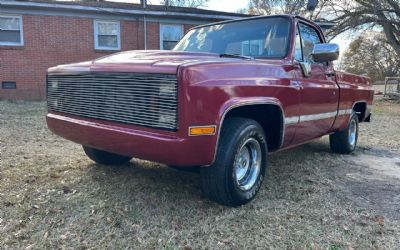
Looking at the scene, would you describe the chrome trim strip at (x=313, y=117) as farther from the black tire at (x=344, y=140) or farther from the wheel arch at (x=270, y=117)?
the black tire at (x=344, y=140)

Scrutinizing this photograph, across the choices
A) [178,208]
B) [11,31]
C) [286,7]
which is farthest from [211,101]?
[286,7]

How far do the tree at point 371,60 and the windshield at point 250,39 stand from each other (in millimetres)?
31836

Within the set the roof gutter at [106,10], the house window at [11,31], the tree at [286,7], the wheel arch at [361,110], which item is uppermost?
the tree at [286,7]

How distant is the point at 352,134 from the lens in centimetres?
619

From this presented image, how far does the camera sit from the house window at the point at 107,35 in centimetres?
1486

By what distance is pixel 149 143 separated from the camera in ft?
9.16

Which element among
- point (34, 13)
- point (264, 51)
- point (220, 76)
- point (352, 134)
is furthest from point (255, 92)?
point (34, 13)

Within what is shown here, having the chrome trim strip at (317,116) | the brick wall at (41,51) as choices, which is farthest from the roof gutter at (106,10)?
the chrome trim strip at (317,116)

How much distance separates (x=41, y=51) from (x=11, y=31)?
1261mm

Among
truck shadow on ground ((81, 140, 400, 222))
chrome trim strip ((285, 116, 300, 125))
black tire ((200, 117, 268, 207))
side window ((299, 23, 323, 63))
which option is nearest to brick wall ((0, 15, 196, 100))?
truck shadow on ground ((81, 140, 400, 222))

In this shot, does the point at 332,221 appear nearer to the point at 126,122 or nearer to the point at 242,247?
the point at 242,247

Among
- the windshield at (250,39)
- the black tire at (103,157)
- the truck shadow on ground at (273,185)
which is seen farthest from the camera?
the black tire at (103,157)

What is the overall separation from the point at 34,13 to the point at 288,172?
41.5 feet

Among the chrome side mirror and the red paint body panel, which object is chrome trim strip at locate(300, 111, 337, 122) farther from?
the chrome side mirror
